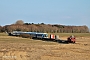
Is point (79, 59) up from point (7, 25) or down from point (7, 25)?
down

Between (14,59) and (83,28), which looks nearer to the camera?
(14,59)

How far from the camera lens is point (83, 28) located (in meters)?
187

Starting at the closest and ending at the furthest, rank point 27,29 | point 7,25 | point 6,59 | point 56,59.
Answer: point 6,59
point 56,59
point 27,29
point 7,25

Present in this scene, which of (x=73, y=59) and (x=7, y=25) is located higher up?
(x=7, y=25)

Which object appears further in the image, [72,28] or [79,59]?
[72,28]

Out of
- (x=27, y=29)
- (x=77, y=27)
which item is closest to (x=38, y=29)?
(x=27, y=29)

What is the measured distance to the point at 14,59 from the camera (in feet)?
64.8

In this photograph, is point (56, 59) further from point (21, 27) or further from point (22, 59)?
Result: point (21, 27)

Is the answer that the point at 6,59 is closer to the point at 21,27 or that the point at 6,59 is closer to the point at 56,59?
the point at 56,59

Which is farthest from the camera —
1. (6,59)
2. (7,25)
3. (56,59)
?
(7,25)

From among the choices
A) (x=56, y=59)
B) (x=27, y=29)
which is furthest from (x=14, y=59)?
(x=27, y=29)

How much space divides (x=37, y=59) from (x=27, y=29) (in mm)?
148868

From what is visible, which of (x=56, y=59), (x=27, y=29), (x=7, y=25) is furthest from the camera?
(x=7, y=25)

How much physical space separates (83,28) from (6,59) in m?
170
